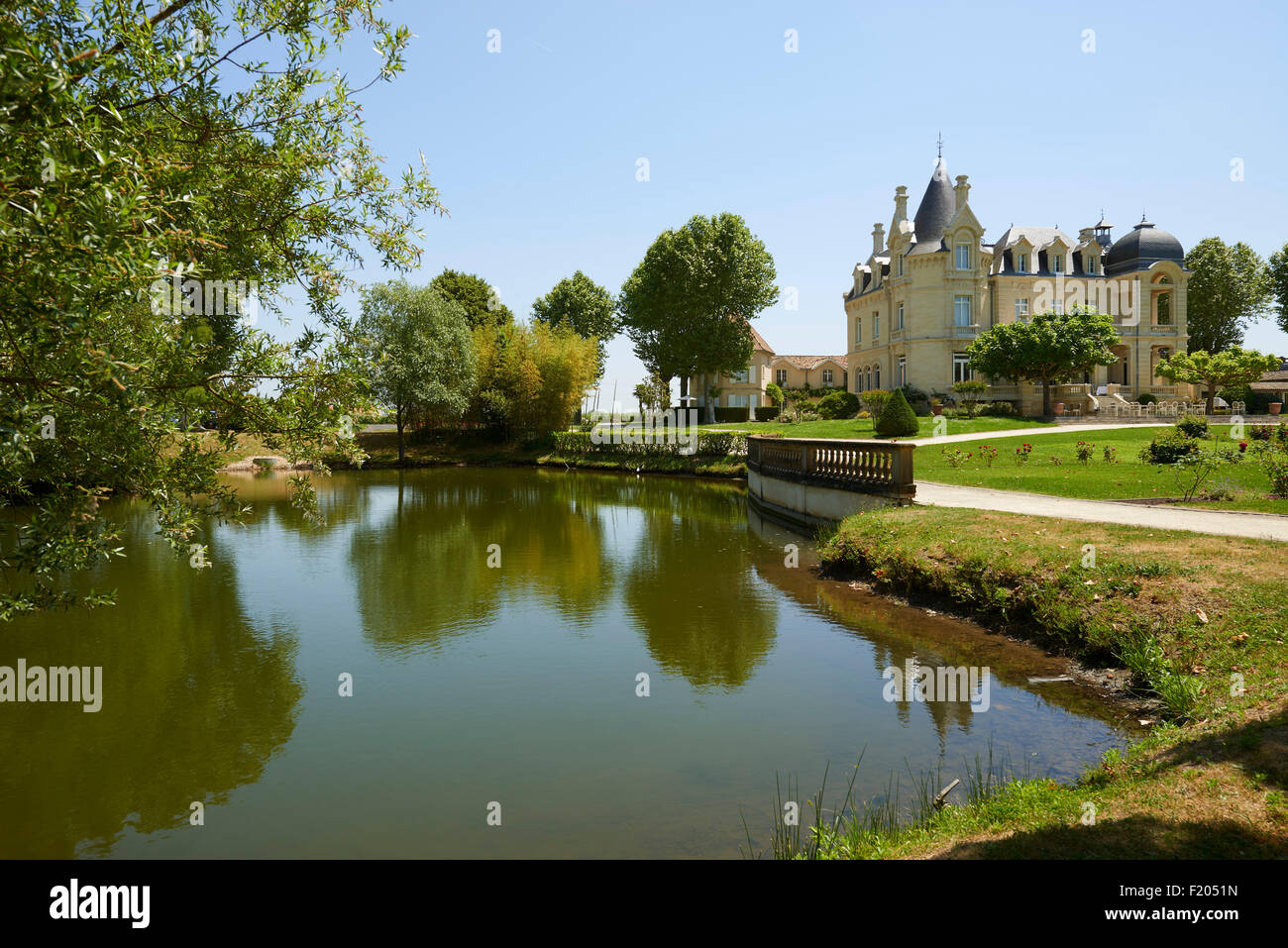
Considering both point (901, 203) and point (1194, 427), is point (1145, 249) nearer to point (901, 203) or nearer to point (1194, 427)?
point (901, 203)

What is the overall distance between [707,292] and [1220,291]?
4157 cm

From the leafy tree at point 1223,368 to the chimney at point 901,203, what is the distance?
65.2 feet

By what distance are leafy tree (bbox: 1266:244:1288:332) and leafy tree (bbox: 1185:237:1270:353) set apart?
407 cm

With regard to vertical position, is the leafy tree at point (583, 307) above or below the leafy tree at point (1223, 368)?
above

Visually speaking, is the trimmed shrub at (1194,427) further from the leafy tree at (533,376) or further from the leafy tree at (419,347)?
the leafy tree at (419,347)

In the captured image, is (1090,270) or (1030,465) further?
(1090,270)

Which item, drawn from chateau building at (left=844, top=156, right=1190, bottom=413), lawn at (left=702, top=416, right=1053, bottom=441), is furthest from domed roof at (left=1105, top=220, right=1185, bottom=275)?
lawn at (left=702, top=416, right=1053, bottom=441)

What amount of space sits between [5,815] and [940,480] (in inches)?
805

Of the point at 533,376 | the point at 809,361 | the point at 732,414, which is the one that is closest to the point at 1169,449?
the point at 533,376

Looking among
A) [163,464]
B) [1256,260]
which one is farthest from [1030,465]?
[1256,260]

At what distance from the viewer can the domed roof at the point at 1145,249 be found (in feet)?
164

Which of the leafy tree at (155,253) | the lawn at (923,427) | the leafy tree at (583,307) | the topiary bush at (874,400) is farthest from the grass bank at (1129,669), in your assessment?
the leafy tree at (583,307)

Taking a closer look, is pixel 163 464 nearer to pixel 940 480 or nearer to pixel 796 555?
pixel 796 555
